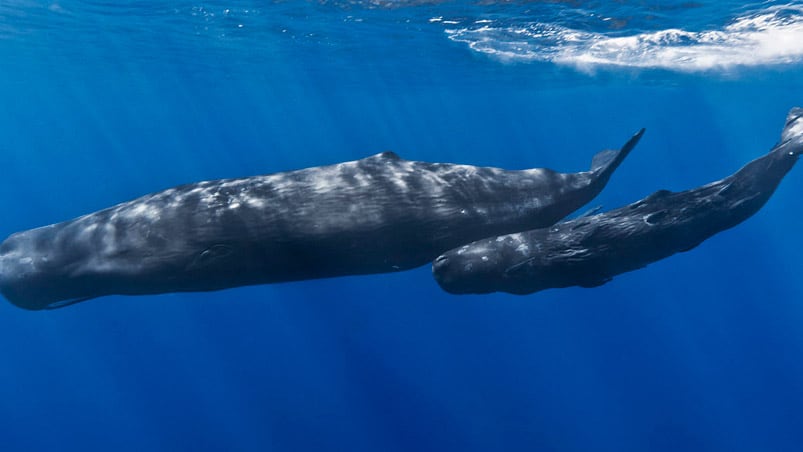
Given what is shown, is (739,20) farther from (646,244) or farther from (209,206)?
(209,206)

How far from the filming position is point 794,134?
21.8ft

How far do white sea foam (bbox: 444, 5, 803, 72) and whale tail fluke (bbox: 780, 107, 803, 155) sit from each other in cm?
1415

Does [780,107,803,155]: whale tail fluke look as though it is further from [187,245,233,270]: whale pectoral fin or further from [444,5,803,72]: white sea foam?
[444,5,803,72]: white sea foam

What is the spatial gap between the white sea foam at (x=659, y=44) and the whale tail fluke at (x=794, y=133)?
1415cm

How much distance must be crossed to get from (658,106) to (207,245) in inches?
2526

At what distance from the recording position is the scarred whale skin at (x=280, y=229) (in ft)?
20.6

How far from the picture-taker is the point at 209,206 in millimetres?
6625

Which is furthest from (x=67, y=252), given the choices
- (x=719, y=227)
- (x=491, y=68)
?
(x=491, y=68)

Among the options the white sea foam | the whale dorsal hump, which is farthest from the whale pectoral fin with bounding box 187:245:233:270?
the white sea foam

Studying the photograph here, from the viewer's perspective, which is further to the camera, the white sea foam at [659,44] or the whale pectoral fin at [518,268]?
the white sea foam at [659,44]

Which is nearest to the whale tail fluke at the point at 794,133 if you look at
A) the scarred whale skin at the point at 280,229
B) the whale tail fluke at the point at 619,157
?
the whale tail fluke at the point at 619,157

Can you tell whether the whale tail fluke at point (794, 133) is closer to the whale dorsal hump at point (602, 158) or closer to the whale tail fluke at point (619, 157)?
the whale tail fluke at point (619, 157)

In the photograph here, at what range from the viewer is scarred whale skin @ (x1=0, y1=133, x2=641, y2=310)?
247 inches

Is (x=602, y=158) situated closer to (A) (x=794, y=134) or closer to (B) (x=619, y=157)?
(B) (x=619, y=157)
